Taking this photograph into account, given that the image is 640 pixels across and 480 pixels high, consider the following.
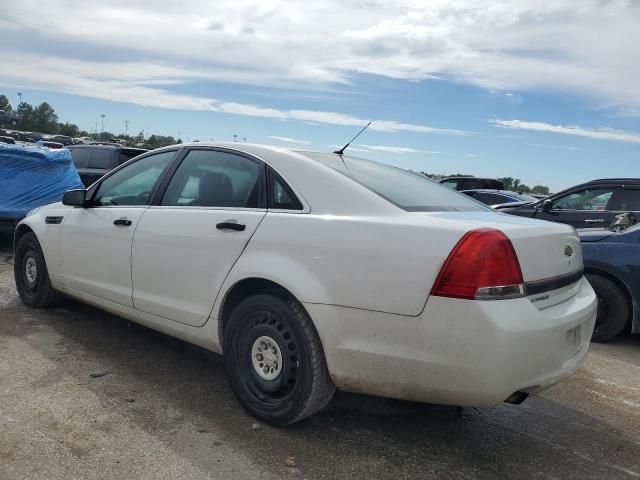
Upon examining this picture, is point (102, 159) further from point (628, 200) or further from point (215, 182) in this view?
point (628, 200)

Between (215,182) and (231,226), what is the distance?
504 mm

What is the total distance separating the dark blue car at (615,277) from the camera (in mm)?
5266

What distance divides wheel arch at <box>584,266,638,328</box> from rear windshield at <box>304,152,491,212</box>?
7.68 feet

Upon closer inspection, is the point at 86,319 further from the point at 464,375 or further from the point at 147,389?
the point at 464,375

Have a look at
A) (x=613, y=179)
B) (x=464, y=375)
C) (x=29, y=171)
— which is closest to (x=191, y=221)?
(x=464, y=375)

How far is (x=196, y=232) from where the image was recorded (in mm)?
3508

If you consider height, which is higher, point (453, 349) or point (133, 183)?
point (133, 183)

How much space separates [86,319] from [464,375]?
3.61m

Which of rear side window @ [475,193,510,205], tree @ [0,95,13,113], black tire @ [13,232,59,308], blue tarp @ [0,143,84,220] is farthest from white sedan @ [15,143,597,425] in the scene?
tree @ [0,95,13,113]

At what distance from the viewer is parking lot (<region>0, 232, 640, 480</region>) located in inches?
110

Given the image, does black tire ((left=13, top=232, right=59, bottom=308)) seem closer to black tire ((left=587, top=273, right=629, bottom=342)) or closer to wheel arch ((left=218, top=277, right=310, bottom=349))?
wheel arch ((left=218, top=277, right=310, bottom=349))

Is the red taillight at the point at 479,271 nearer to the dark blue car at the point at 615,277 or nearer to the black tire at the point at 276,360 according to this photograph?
the black tire at the point at 276,360

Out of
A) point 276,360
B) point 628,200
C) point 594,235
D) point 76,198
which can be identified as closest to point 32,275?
point 76,198

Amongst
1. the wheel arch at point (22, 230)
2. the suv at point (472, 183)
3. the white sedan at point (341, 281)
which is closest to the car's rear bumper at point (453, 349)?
the white sedan at point (341, 281)
